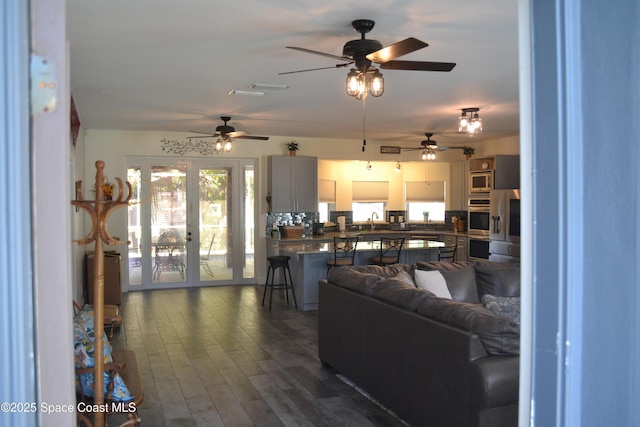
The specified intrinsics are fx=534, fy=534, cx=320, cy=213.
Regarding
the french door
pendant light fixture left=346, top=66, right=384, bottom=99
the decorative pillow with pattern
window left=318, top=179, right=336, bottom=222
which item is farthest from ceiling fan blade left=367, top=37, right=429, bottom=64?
window left=318, top=179, right=336, bottom=222

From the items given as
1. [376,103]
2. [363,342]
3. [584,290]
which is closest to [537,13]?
[584,290]

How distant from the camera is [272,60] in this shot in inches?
177

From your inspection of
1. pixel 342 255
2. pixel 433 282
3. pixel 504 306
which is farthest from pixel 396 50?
pixel 342 255

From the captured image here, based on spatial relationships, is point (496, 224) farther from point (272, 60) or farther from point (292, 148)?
point (272, 60)

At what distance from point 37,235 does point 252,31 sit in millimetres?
3098

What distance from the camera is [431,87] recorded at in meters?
5.52

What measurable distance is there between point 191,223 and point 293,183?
1.91 m

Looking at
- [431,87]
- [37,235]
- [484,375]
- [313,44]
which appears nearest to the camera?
[37,235]

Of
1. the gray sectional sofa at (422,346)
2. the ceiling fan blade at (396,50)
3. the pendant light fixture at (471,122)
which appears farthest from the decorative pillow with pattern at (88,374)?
the pendant light fixture at (471,122)

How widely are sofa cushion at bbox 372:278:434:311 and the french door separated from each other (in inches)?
229

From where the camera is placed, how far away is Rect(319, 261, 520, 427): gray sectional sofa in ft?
9.22

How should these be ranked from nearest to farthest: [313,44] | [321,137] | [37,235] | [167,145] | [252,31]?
[37,235] → [252,31] → [313,44] → [167,145] → [321,137]

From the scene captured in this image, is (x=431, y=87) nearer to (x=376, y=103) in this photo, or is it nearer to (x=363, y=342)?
(x=376, y=103)

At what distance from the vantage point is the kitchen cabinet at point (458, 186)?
425 inches
